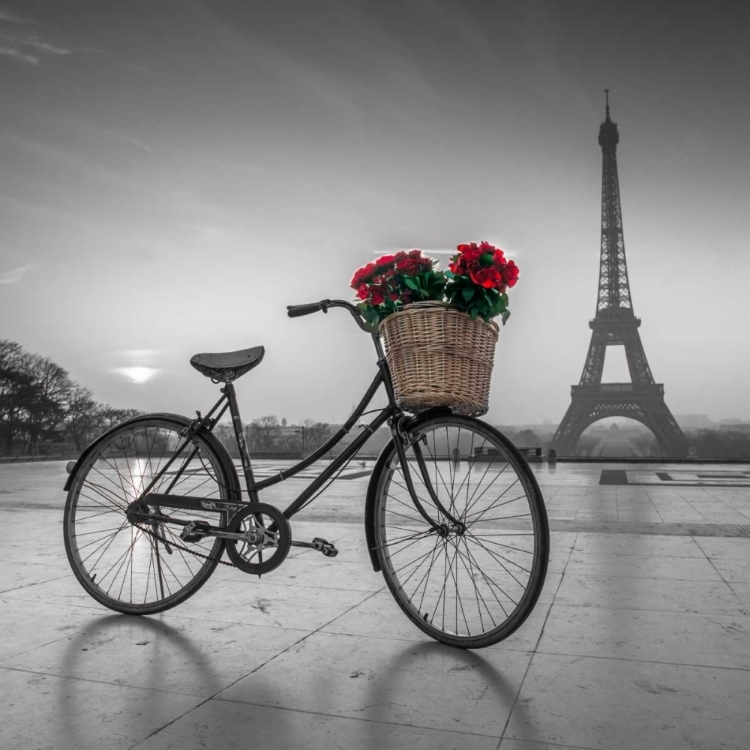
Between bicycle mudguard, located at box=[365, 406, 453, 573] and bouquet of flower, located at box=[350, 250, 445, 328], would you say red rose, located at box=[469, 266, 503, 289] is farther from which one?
bicycle mudguard, located at box=[365, 406, 453, 573]

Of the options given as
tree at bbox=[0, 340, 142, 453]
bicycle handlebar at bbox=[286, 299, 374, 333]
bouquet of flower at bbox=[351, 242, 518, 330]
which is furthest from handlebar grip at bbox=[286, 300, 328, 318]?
tree at bbox=[0, 340, 142, 453]

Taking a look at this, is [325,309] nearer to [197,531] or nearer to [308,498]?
[308,498]

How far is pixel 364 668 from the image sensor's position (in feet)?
7.14

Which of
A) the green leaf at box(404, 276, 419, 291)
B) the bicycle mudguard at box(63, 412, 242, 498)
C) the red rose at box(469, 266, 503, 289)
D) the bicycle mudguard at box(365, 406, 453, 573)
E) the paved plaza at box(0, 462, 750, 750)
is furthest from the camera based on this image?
the bicycle mudguard at box(63, 412, 242, 498)

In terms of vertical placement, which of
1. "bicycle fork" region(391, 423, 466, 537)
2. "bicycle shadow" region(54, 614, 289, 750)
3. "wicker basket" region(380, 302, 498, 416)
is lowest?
"bicycle shadow" region(54, 614, 289, 750)

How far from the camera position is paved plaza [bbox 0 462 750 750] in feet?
5.63

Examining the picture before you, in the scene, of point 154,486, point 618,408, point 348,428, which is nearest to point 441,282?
point 348,428

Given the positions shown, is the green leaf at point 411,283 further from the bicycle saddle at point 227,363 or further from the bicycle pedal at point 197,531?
the bicycle pedal at point 197,531

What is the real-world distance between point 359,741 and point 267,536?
3.34 feet

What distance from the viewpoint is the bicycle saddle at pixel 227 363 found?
2795 millimetres

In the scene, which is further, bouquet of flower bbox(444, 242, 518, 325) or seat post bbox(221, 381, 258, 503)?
seat post bbox(221, 381, 258, 503)

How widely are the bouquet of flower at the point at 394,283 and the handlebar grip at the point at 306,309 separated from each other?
6.0 inches

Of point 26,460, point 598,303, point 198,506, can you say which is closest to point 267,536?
point 198,506

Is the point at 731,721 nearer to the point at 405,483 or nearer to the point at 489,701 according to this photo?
the point at 489,701
